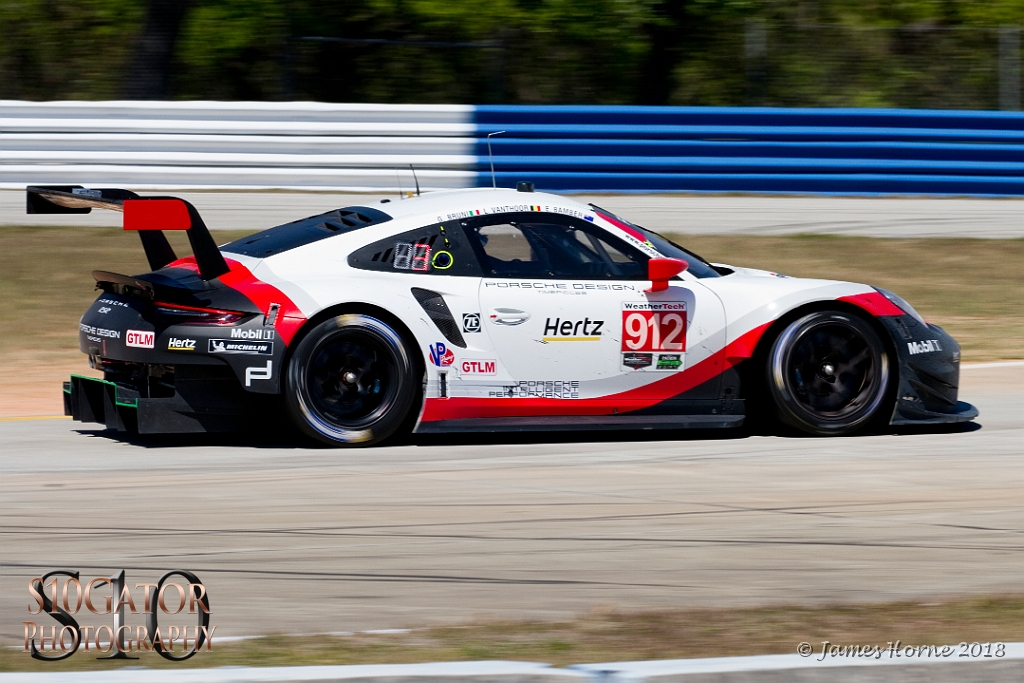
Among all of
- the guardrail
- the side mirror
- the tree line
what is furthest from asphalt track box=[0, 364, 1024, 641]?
the tree line

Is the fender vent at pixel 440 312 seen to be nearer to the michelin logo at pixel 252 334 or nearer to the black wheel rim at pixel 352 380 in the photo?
the black wheel rim at pixel 352 380

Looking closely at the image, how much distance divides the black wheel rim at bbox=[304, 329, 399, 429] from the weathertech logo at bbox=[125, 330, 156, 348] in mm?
774

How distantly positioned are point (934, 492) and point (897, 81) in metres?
11.9

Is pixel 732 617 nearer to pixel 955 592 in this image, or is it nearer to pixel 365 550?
pixel 955 592

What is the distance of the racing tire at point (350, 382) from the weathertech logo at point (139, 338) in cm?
67

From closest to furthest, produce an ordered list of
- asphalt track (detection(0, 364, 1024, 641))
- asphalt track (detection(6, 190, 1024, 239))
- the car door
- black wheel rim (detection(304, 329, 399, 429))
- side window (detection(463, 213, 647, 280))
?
asphalt track (detection(0, 364, 1024, 641)) → black wheel rim (detection(304, 329, 399, 429)) → the car door → side window (detection(463, 213, 647, 280)) → asphalt track (detection(6, 190, 1024, 239))

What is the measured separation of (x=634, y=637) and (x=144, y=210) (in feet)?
11.9

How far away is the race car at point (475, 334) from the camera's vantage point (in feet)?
22.0

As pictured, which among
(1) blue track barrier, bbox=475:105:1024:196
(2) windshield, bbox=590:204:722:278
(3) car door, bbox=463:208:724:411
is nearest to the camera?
(3) car door, bbox=463:208:724:411

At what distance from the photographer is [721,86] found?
1750cm

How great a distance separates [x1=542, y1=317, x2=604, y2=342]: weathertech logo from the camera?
6.99 metres

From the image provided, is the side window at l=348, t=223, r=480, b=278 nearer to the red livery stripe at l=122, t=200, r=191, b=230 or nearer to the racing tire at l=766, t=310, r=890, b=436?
the red livery stripe at l=122, t=200, r=191, b=230

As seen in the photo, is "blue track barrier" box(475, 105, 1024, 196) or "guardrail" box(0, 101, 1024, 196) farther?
"blue track barrier" box(475, 105, 1024, 196)

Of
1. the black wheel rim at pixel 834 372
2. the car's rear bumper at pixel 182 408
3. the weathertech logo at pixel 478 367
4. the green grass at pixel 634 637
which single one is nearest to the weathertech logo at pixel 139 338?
the car's rear bumper at pixel 182 408
